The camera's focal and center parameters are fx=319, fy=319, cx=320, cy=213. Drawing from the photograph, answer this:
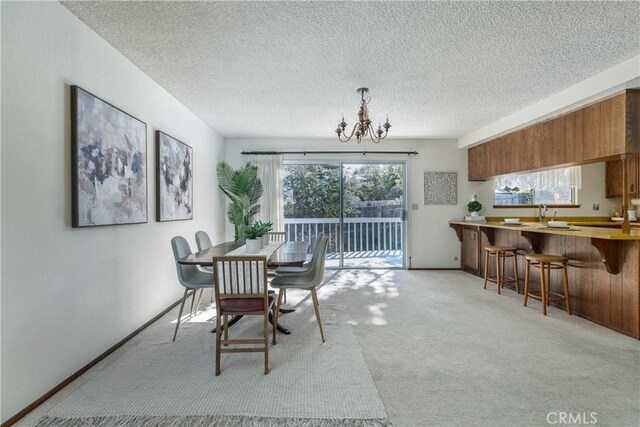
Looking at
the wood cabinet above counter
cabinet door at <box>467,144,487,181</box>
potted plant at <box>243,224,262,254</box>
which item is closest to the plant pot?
potted plant at <box>243,224,262,254</box>

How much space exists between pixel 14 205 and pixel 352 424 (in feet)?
7.06

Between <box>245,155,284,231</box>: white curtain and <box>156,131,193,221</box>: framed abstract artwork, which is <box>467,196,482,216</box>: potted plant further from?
<box>156,131,193,221</box>: framed abstract artwork

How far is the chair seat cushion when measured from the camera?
228 centimetres

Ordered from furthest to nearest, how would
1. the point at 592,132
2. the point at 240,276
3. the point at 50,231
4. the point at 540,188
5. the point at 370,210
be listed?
the point at 370,210 < the point at 540,188 < the point at 592,132 < the point at 240,276 < the point at 50,231

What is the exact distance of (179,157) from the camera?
12.6 ft

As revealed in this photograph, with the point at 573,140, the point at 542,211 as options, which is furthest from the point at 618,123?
the point at 542,211

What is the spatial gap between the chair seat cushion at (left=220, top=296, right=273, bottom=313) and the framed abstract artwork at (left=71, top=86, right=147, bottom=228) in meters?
1.12

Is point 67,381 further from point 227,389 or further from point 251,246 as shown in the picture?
point 251,246

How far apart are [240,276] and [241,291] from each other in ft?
0.39

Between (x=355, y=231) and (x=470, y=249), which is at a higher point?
(x=355, y=231)

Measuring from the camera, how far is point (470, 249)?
219 inches

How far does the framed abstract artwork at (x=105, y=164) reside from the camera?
2.15 meters

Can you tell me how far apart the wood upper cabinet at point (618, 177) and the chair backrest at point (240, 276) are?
6127 mm

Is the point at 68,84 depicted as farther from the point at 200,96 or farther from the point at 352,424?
the point at 352,424
